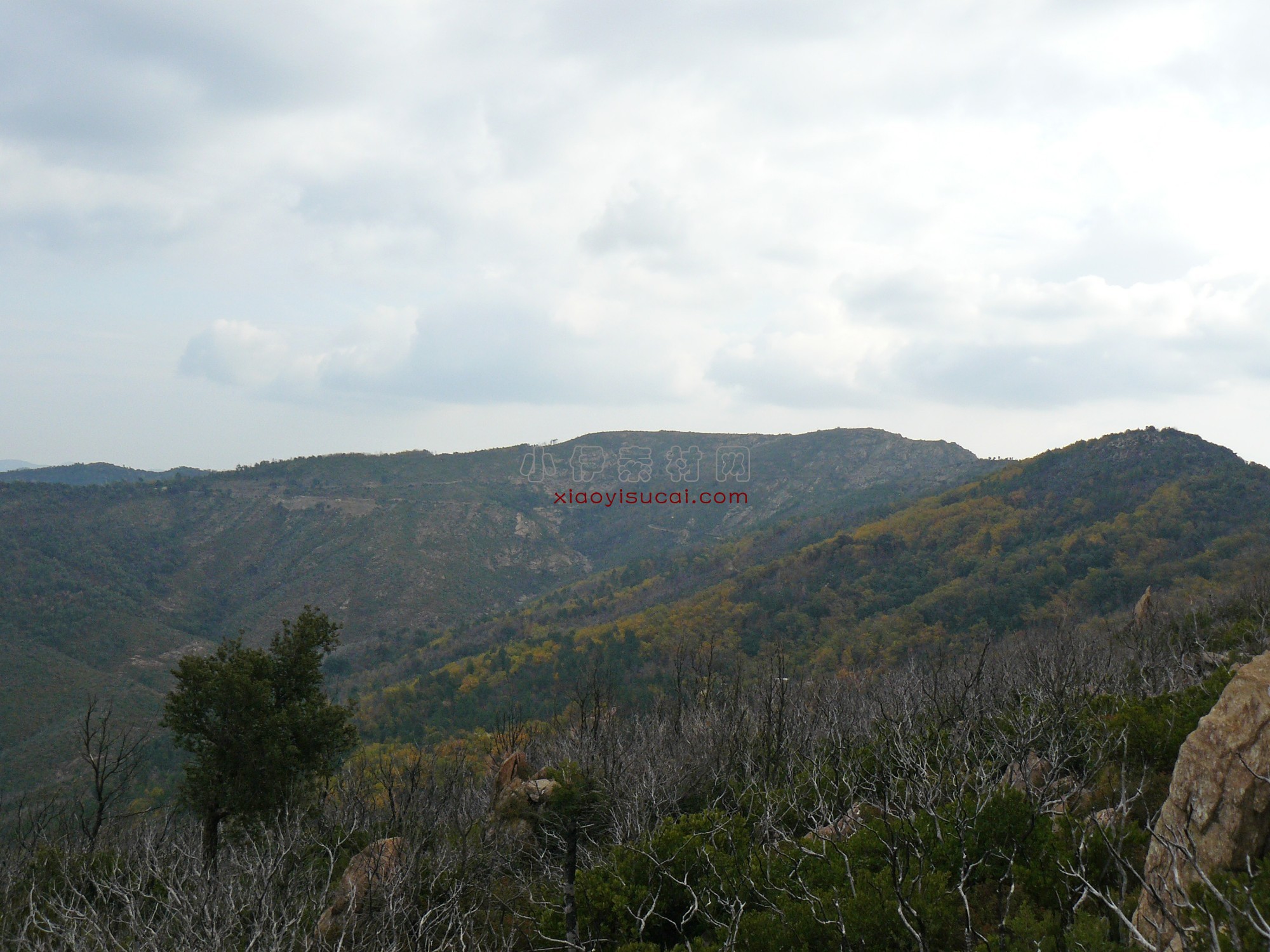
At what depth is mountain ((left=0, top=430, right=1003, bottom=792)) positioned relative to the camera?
267ft

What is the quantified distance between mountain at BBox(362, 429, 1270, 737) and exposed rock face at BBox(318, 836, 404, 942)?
38526 mm

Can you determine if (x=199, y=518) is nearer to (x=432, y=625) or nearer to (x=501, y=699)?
(x=432, y=625)

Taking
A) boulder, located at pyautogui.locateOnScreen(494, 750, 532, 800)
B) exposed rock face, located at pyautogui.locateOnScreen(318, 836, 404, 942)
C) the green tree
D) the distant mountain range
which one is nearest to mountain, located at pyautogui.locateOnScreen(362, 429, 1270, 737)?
the distant mountain range

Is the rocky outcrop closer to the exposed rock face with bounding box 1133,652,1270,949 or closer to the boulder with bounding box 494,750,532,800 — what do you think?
the boulder with bounding box 494,750,532,800

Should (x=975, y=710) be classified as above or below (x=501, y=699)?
above

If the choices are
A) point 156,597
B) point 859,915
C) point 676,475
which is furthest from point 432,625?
point 859,915

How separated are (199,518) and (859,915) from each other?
154 meters

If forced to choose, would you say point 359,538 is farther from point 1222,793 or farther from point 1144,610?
point 1222,793

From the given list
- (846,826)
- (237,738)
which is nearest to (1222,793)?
(846,826)

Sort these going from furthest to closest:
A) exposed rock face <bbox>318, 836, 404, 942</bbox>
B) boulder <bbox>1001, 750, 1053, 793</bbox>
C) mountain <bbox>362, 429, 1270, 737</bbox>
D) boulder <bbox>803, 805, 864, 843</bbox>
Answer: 1. mountain <bbox>362, 429, 1270, 737</bbox>
2. boulder <bbox>1001, 750, 1053, 793</bbox>
3. boulder <bbox>803, 805, 864, 843</bbox>
4. exposed rock face <bbox>318, 836, 404, 942</bbox>

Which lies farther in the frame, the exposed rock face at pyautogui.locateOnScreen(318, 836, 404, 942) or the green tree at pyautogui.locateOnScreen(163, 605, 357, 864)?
the green tree at pyautogui.locateOnScreen(163, 605, 357, 864)

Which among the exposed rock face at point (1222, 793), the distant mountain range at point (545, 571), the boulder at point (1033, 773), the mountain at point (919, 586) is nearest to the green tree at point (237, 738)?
the distant mountain range at point (545, 571)

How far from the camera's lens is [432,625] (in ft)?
371

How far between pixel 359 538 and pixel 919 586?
328 feet
